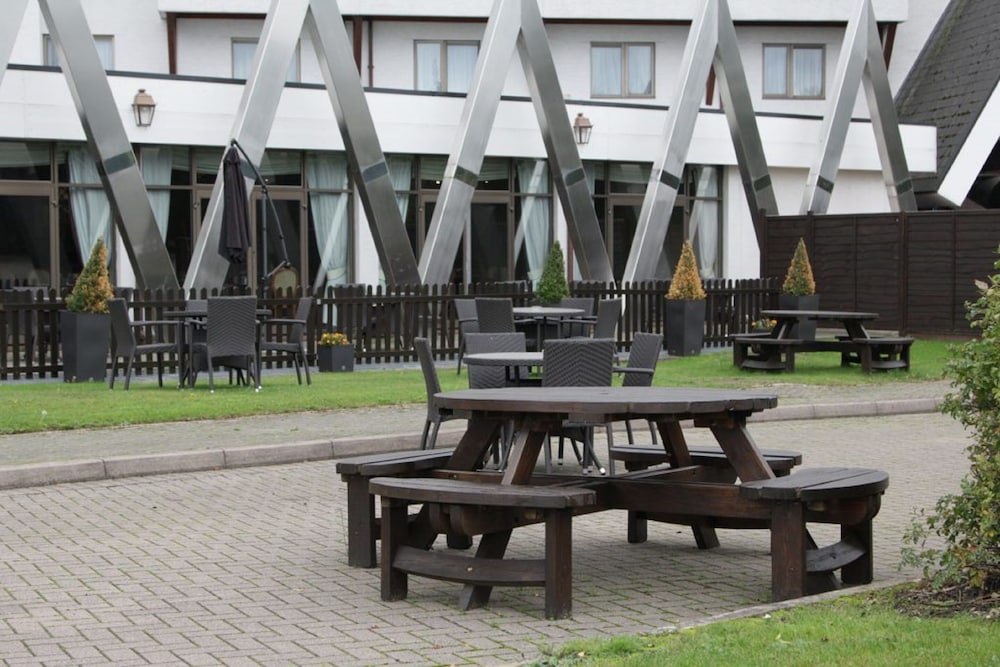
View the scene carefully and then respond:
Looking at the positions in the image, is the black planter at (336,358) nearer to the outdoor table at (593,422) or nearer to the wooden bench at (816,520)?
the outdoor table at (593,422)

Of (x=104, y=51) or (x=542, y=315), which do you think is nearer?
(x=542, y=315)

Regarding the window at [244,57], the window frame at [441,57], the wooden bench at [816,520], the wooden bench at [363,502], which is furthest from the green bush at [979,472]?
the window frame at [441,57]

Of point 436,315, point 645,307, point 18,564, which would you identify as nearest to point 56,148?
point 436,315

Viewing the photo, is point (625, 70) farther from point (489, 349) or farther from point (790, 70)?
point (489, 349)

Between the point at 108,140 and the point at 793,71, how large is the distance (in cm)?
2205

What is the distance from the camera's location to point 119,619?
6484mm

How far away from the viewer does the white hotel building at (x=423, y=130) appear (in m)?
25.7

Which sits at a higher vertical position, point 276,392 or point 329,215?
point 329,215

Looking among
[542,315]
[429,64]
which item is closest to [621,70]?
[429,64]

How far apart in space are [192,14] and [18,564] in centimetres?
2771

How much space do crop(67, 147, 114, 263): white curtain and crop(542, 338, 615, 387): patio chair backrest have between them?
55.6ft

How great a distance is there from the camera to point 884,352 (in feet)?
66.5

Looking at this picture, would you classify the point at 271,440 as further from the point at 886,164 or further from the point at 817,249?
the point at 886,164

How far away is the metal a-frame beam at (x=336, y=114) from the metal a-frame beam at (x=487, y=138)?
2.46 feet
